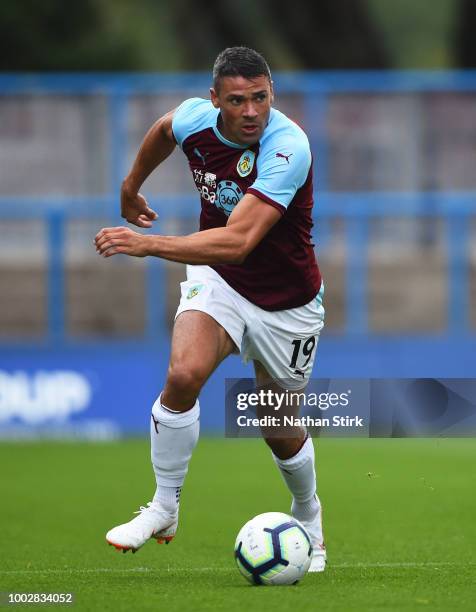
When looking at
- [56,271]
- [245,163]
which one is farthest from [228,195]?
[56,271]

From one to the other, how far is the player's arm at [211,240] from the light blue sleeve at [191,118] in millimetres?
634

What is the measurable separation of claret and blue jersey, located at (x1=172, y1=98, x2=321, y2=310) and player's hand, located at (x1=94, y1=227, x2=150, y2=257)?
663 mm

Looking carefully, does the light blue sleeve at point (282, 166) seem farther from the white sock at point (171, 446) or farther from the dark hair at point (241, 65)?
the white sock at point (171, 446)

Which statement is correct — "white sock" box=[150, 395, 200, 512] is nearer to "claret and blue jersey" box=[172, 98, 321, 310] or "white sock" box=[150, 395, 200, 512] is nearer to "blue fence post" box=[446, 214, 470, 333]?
"claret and blue jersey" box=[172, 98, 321, 310]

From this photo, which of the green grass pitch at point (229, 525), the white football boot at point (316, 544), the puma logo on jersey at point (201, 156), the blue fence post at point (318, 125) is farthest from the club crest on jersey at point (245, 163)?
the blue fence post at point (318, 125)

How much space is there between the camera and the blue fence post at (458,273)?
1484 cm

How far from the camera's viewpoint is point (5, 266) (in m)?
15.8

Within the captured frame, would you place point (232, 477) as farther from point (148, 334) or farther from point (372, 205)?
point (372, 205)

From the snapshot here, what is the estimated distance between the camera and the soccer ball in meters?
6.21

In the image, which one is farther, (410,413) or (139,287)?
(139,287)

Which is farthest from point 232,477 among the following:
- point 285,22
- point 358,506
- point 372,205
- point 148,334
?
point 285,22

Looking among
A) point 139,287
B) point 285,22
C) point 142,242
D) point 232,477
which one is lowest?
point 232,477

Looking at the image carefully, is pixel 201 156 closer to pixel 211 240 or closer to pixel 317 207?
pixel 211 240

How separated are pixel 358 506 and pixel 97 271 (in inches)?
256
